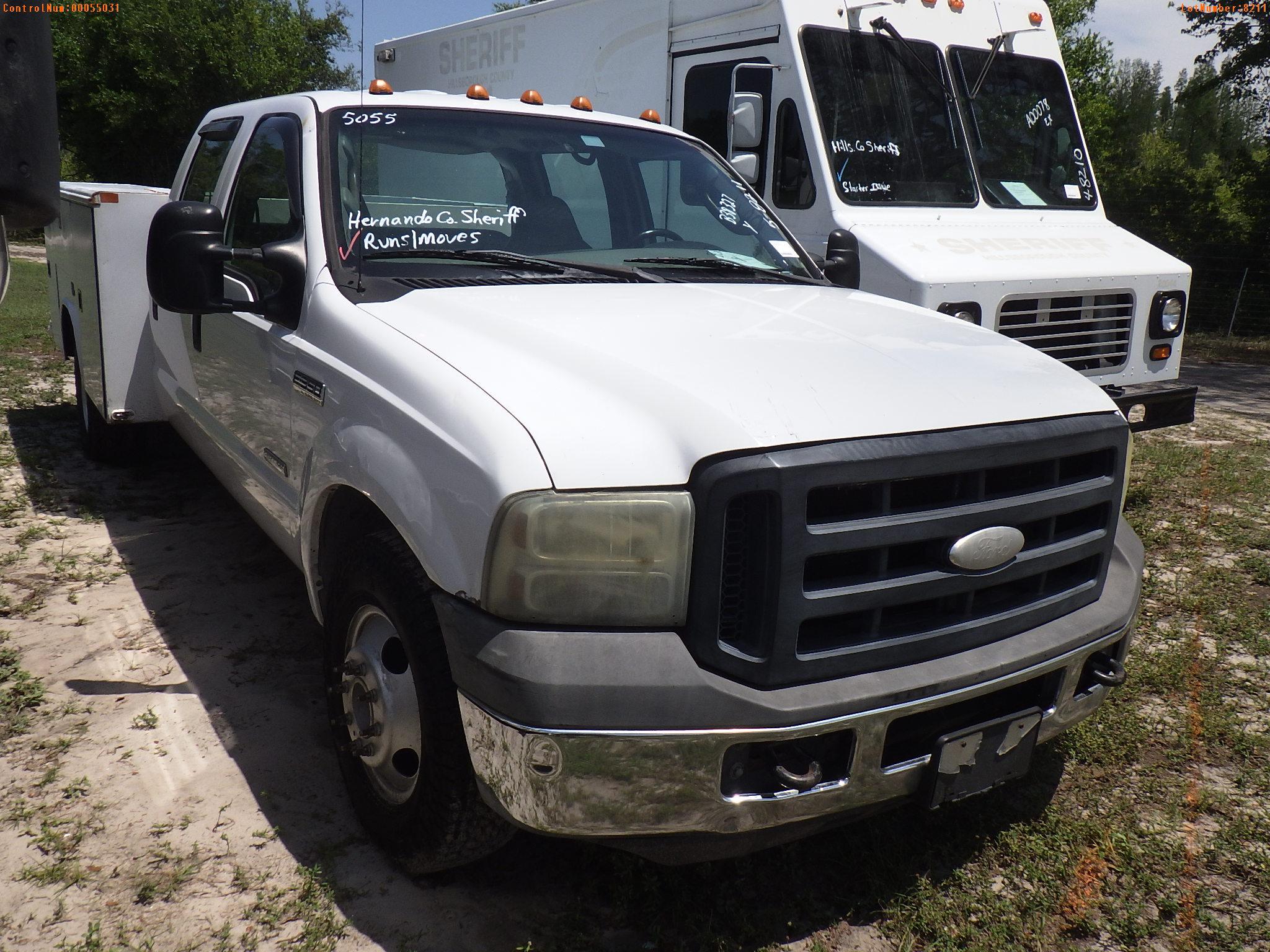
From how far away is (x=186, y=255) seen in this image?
9.98ft

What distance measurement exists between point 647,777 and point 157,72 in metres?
31.7

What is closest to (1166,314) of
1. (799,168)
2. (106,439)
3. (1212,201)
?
(799,168)

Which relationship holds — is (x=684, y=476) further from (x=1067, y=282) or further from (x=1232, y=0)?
(x=1232, y=0)

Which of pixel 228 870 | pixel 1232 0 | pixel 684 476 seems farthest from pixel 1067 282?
pixel 1232 0

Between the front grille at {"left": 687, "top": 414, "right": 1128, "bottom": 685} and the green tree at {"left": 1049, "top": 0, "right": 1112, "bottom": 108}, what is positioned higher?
the green tree at {"left": 1049, "top": 0, "right": 1112, "bottom": 108}

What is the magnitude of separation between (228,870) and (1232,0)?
67.1ft

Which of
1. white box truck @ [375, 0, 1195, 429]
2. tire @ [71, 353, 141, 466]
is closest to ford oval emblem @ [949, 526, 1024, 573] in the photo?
white box truck @ [375, 0, 1195, 429]

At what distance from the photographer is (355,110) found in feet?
11.7

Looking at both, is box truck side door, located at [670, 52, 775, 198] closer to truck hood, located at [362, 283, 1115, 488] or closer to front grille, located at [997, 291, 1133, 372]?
front grille, located at [997, 291, 1133, 372]

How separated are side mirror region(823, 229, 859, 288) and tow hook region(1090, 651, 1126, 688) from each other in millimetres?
1815

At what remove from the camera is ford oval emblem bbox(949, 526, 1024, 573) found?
7.80 feet

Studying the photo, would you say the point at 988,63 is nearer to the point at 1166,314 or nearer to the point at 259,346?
the point at 1166,314

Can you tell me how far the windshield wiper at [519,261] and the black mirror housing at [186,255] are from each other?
1.56 feet

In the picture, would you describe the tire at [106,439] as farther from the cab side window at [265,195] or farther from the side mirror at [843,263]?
the side mirror at [843,263]
